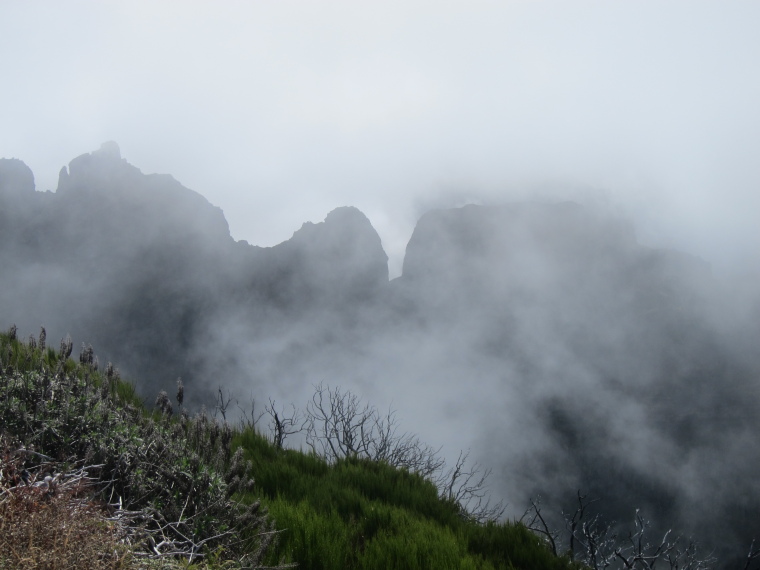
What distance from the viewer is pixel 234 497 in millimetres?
4266

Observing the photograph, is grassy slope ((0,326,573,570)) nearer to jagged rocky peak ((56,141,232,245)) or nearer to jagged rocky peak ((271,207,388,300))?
jagged rocky peak ((56,141,232,245))

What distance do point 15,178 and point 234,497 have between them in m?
126

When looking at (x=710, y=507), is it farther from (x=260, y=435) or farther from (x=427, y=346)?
(x=260, y=435)

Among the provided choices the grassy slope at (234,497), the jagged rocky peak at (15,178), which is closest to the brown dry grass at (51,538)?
the grassy slope at (234,497)

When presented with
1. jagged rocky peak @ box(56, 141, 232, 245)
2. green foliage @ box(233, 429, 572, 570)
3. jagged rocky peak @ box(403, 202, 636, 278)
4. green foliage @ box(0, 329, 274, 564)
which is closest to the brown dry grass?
green foliage @ box(0, 329, 274, 564)

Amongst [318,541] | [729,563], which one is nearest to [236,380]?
[729,563]

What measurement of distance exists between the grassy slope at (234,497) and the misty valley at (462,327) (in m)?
78.7

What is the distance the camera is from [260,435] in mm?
6633

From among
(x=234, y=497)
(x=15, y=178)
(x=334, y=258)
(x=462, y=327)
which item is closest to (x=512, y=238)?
(x=462, y=327)

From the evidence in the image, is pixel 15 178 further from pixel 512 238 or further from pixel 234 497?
pixel 512 238

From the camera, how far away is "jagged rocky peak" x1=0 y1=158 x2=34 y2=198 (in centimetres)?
10331

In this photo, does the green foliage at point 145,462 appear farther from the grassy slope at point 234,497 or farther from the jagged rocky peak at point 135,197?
the jagged rocky peak at point 135,197

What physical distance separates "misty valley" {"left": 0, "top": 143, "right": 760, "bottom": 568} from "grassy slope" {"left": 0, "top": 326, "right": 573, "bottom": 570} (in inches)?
3097

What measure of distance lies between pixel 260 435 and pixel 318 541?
10.1 ft
